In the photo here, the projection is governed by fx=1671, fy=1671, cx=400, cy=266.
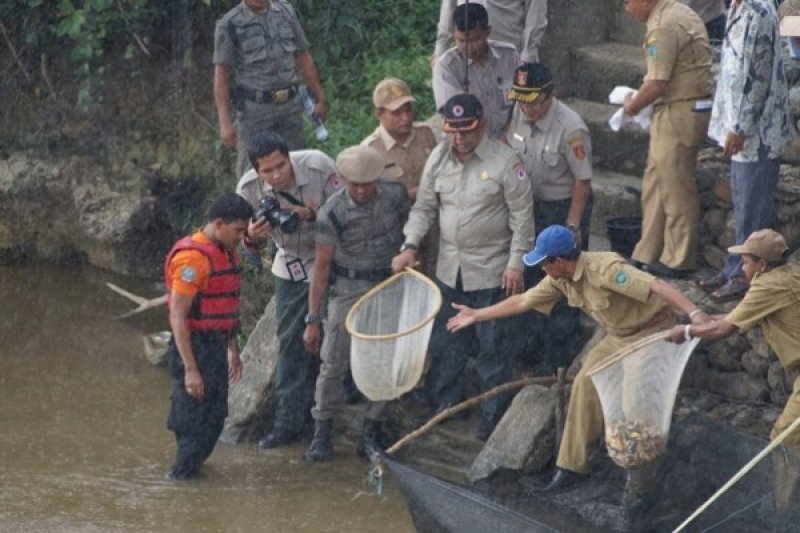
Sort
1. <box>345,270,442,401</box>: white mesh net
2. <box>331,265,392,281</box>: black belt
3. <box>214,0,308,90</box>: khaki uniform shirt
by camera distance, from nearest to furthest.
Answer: <box>345,270,442,401</box>: white mesh net
<box>331,265,392,281</box>: black belt
<box>214,0,308,90</box>: khaki uniform shirt

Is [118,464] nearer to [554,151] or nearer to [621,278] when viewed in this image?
[554,151]

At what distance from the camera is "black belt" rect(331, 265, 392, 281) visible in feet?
31.2

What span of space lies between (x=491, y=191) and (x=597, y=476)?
67.8 inches

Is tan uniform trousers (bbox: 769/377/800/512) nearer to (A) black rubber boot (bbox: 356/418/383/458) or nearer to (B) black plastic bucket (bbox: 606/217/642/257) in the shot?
(B) black plastic bucket (bbox: 606/217/642/257)

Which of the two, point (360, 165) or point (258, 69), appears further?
point (258, 69)

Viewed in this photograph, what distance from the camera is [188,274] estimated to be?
8.96m

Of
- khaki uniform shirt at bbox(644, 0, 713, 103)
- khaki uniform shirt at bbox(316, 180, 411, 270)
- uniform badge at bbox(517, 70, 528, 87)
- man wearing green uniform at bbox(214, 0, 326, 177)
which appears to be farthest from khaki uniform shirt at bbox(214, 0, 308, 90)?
khaki uniform shirt at bbox(644, 0, 713, 103)

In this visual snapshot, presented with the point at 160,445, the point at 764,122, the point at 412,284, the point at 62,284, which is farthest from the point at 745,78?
the point at 62,284

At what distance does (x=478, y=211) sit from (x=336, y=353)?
4.04 feet

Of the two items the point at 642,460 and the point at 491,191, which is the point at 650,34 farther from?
the point at 642,460

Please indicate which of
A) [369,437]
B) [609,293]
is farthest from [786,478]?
[369,437]

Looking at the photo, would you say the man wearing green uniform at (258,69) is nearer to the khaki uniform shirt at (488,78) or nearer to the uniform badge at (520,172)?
the khaki uniform shirt at (488,78)

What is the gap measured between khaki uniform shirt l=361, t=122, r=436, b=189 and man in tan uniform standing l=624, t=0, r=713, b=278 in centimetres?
123

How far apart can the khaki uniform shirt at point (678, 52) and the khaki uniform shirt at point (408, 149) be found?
1.39 metres
